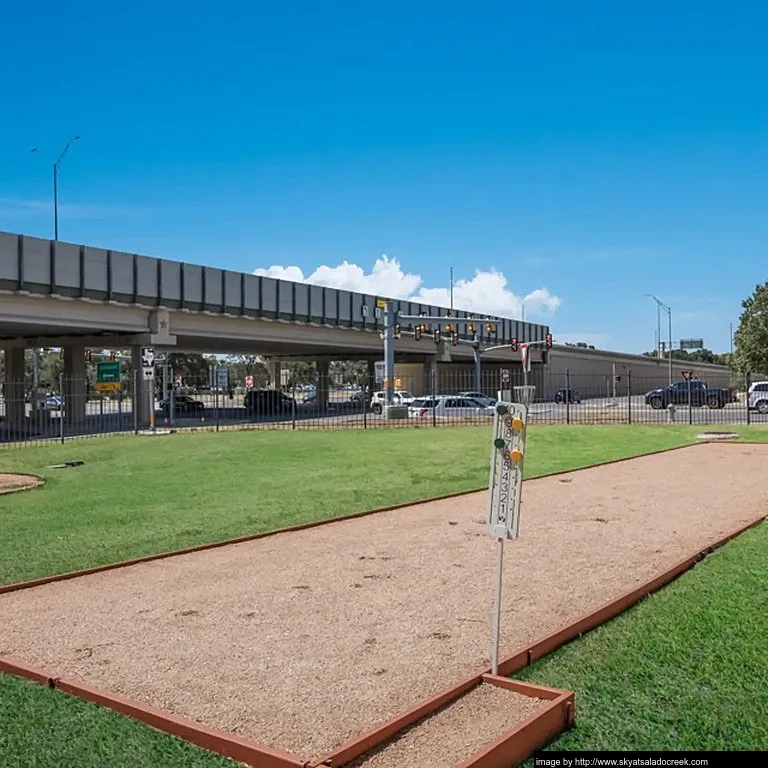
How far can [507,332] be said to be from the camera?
7244 centimetres

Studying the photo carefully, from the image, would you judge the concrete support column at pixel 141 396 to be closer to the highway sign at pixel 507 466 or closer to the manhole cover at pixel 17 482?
the manhole cover at pixel 17 482

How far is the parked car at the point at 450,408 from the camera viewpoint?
1468 inches

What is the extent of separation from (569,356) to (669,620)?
7988cm

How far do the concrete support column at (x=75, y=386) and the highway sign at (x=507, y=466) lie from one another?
108ft

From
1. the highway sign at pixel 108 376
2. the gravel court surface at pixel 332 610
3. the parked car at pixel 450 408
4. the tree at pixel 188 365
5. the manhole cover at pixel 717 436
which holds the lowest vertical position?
the gravel court surface at pixel 332 610

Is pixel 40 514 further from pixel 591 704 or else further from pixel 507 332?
pixel 507 332

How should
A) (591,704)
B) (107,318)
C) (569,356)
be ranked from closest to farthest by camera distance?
(591,704)
(107,318)
(569,356)

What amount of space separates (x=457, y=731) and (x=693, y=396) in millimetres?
46072

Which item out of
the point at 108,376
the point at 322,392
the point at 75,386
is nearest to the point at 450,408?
the point at 322,392

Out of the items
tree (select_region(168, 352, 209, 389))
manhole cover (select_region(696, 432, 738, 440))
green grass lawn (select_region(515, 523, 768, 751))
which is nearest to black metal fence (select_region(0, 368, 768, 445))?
manhole cover (select_region(696, 432, 738, 440))

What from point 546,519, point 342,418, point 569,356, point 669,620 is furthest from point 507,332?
point 669,620

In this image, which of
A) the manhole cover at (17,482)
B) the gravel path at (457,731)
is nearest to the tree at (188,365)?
the manhole cover at (17,482)

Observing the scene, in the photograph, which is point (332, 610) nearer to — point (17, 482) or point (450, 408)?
point (17, 482)

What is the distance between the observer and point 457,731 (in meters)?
4.17
